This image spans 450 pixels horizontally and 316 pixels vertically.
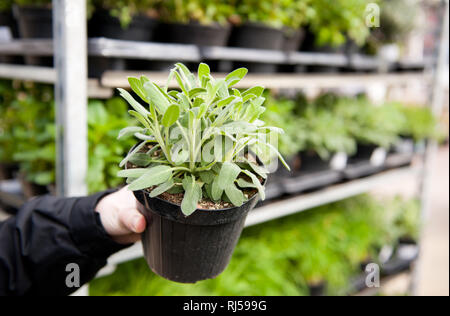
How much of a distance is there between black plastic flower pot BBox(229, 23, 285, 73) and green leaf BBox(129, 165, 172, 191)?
3.41 ft

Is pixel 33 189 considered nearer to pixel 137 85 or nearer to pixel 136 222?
pixel 136 222

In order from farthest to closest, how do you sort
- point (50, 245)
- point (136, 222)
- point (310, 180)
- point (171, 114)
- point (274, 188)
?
point (310, 180)
point (274, 188)
point (50, 245)
point (136, 222)
point (171, 114)

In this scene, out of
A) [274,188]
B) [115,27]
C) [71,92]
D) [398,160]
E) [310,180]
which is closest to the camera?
[71,92]

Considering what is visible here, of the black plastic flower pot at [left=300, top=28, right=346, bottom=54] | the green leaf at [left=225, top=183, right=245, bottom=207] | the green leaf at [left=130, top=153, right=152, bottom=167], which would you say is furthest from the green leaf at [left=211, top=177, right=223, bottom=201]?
the black plastic flower pot at [left=300, top=28, right=346, bottom=54]

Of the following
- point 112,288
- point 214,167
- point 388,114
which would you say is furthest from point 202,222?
point 388,114

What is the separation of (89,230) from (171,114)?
0.36 metres

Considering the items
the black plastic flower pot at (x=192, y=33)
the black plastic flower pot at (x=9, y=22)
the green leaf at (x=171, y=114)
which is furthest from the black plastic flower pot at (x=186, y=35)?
the green leaf at (x=171, y=114)

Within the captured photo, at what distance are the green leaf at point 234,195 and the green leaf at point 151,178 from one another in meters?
0.09

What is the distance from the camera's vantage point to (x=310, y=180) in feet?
5.61

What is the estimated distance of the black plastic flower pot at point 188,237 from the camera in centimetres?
61

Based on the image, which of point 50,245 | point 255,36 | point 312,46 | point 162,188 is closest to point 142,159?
point 162,188

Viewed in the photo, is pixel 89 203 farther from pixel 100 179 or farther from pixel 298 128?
pixel 298 128

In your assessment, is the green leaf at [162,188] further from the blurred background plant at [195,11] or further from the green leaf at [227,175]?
the blurred background plant at [195,11]

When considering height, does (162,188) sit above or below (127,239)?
above
